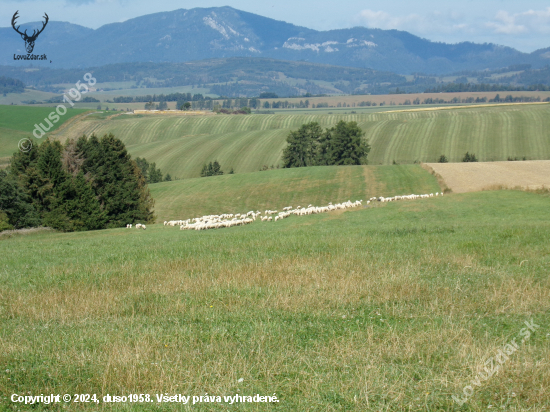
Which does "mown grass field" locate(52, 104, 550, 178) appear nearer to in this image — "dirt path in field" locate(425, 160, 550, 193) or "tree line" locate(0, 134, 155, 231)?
"dirt path in field" locate(425, 160, 550, 193)

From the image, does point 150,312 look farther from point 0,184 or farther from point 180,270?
point 0,184

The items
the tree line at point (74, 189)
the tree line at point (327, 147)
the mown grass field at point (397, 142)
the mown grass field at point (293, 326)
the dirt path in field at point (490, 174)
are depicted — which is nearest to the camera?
the mown grass field at point (293, 326)

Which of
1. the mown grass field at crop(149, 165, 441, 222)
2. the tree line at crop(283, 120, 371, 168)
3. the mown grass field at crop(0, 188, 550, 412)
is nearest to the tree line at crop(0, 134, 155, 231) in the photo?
the mown grass field at crop(149, 165, 441, 222)

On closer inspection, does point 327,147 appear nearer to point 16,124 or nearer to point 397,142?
point 397,142

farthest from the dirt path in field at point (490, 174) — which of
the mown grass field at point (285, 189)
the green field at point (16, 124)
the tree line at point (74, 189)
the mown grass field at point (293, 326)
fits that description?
the green field at point (16, 124)

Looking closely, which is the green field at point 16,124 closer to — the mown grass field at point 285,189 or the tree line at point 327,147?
the mown grass field at point 285,189

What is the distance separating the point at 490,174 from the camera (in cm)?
5922

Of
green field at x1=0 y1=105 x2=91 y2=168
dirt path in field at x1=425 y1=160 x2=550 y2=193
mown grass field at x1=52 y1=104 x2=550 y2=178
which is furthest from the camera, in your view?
green field at x1=0 y1=105 x2=91 y2=168

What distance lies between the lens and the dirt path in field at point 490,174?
5175 centimetres

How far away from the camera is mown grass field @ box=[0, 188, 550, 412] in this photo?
6324 millimetres

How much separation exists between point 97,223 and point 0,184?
8797 millimetres

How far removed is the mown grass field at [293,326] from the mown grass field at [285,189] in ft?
141

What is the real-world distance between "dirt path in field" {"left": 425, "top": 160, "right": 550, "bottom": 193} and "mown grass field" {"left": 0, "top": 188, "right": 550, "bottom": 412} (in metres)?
39.3

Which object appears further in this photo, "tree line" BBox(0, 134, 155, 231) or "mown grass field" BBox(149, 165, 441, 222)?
"mown grass field" BBox(149, 165, 441, 222)
